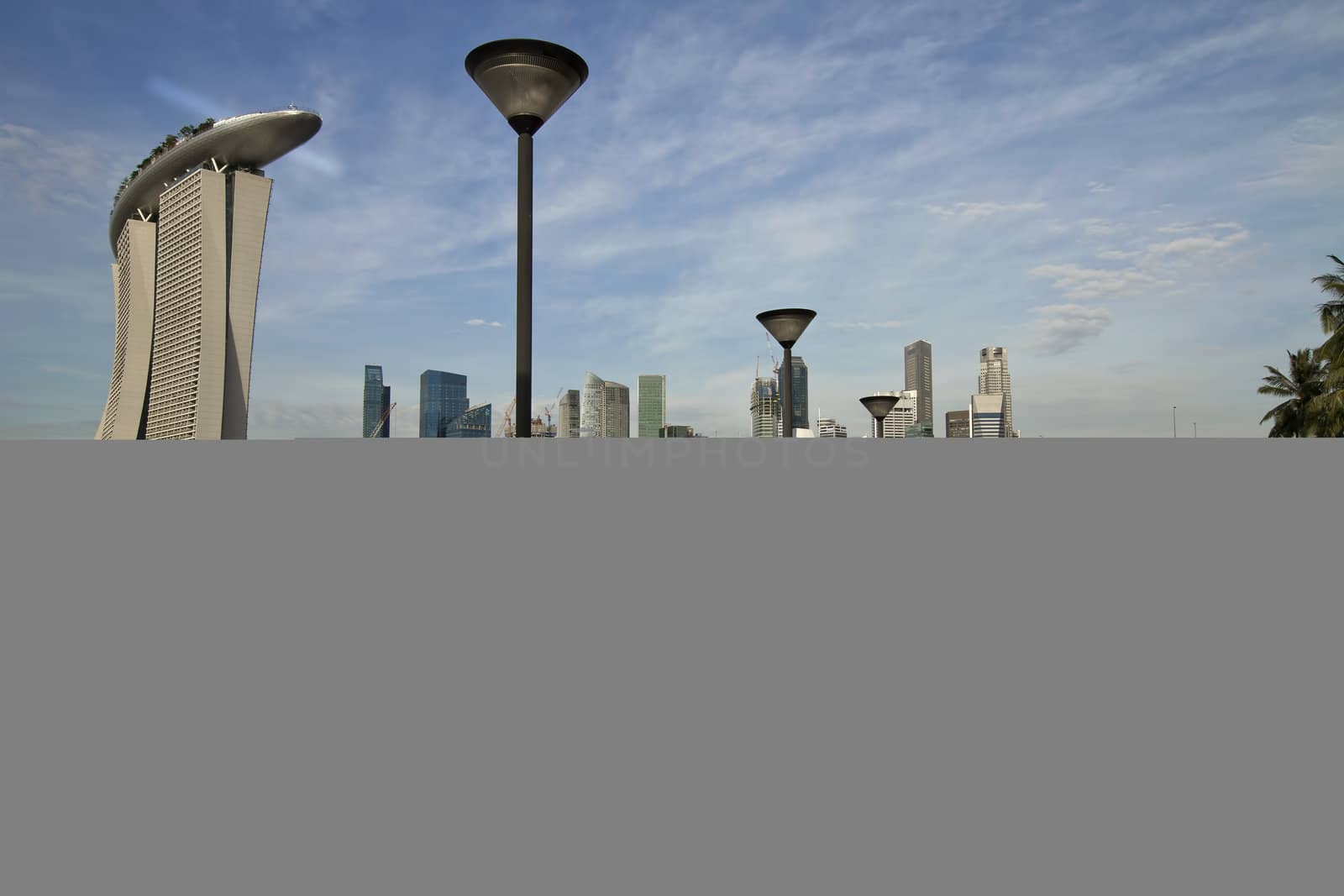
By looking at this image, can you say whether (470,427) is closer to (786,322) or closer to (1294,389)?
(786,322)

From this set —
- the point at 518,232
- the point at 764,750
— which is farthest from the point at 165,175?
the point at 764,750

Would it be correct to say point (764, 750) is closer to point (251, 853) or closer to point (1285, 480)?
point (251, 853)

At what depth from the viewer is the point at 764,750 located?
11.2 ft

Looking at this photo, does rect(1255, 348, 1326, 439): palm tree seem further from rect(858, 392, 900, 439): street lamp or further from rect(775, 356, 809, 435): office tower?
rect(775, 356, 809, 435): office tower

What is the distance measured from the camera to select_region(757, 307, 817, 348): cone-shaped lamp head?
1650 centimetres

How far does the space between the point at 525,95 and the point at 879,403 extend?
774 inches

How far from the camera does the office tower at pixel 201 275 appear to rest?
67.6 metres

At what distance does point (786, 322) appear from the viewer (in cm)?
1664

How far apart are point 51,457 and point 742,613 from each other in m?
3.27

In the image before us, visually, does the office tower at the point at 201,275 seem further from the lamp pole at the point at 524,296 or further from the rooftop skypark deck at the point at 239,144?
the lamp pole at the point at 524,296

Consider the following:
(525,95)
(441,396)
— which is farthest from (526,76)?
(441,396)

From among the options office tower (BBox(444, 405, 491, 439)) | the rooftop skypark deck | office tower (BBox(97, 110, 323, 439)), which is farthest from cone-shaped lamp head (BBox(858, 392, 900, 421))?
the rooftop skypark deck

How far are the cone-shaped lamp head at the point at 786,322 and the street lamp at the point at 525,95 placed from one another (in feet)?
32.8

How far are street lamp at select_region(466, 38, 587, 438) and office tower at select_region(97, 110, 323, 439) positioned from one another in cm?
7020
